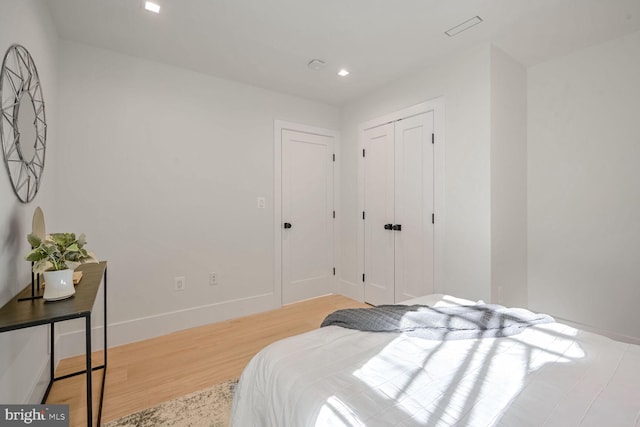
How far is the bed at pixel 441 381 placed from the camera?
0.84m

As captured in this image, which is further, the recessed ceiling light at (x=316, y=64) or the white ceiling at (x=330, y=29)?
the recessed ceiling light at (x=316, y=64)

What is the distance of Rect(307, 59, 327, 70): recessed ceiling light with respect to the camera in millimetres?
2795

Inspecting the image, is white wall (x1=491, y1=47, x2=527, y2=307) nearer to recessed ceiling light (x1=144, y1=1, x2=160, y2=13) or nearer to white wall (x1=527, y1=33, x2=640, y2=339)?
white wall (x1=527, y1=33, x2=640, y2=339)

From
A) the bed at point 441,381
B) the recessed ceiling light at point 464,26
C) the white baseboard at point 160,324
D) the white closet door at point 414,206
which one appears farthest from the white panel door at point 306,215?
the bed at point 441,381

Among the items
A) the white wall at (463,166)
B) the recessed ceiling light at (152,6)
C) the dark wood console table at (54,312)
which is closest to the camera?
the dark wood console table at (54,312)

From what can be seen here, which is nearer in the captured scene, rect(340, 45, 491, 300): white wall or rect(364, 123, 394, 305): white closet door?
rect(340, 45, 491, 300): white wall

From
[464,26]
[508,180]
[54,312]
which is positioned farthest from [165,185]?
[508,180]

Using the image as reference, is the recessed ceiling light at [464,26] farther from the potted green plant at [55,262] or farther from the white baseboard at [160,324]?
the white baseboard at [160,324]

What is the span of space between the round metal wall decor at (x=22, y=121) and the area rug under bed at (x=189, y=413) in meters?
1.35

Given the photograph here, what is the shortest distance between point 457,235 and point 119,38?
3.28m

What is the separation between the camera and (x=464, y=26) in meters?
2.26

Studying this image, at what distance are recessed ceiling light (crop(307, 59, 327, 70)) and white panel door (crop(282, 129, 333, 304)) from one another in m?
0.89

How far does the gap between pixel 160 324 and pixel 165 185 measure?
4.28ft

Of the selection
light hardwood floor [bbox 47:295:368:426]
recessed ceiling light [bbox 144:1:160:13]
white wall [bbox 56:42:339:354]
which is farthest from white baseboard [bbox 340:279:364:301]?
recessed ceiling light [bbox 144:1:160:13]
